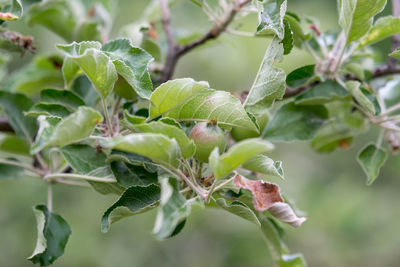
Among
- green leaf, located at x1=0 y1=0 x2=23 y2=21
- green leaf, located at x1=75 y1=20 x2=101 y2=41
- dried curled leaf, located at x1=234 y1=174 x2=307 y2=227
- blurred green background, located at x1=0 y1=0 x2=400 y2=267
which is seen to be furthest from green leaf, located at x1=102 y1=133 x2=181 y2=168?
blurred green background, located at x1=0 y1=0 x2=400 y2=267

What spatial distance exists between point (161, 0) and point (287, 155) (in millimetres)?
1922

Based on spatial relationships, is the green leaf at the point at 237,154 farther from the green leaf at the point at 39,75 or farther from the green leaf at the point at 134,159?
the green leaf at the point at 39,75

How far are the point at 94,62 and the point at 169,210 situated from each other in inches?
11.2

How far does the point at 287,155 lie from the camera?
10.8ft

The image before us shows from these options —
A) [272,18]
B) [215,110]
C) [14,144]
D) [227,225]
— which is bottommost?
[227,225]

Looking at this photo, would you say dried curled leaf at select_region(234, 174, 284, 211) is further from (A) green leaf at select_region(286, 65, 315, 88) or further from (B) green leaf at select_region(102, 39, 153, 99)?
(A) green leaf at select_region(286, 65, 315, 88)

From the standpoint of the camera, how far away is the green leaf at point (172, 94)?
871 millimetres

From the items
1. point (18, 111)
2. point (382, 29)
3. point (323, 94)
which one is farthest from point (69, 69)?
point (382, 29)

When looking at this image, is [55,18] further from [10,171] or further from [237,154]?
[237,154]

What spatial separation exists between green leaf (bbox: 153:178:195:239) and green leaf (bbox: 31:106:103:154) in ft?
0.50

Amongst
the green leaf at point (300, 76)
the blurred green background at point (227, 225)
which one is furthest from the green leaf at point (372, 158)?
the blurred green background at point (227, 225)

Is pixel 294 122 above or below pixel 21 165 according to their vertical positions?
above

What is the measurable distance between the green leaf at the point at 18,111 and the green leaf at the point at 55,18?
0.93ft

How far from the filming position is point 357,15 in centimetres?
108
